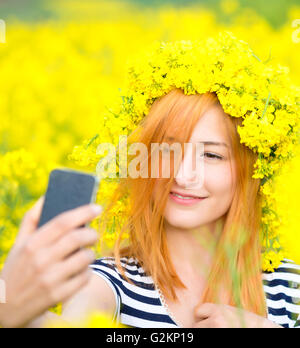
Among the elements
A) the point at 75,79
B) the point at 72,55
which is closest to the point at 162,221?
the point at 75,79

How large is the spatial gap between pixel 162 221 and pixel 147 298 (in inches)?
7.4

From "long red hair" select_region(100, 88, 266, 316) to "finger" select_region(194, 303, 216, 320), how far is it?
53mm

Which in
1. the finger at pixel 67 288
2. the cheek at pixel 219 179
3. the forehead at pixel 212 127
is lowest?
the finger at pixel 67 288

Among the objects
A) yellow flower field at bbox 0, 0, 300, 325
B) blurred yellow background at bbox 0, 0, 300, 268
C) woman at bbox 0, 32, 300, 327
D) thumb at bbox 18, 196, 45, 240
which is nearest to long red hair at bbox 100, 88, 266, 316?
woman at bbox 0, 32, 300, 327

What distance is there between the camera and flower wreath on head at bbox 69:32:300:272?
1.32 meters

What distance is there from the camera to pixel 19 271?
0.67 m

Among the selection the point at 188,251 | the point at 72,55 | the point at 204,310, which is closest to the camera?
the point at 204,310

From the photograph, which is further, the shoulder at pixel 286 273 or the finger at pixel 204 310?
the shoulder at pixel 286 273

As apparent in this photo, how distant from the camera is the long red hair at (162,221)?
1305 millimetres

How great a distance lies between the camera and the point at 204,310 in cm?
124

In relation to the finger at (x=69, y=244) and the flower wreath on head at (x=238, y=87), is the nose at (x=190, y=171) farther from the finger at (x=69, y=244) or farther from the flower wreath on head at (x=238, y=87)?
the finger at (x=69, y=244)

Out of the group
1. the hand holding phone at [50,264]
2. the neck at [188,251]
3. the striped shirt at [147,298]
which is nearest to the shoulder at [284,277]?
the striped shirt at [147,298]

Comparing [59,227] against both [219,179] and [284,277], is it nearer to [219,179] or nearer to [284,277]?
[219,179]
